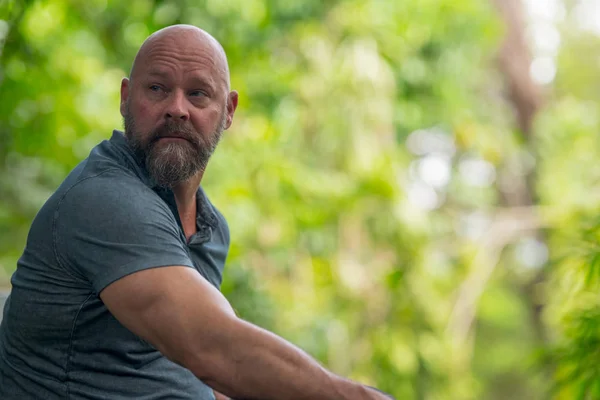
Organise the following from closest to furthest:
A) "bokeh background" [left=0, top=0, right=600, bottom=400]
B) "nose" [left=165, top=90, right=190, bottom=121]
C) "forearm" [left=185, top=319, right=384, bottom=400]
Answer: "forearm" [left=185, top=319, right=384, bottom=400]
"nose" [left=165, top=90, right=190, bottom=121]
"bokeh background" [left=0, top=0, right=600, bottom=400]

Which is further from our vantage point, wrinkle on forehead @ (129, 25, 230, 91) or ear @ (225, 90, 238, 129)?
ear @ (225, 90, 238, 129)

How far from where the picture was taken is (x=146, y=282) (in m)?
1.30

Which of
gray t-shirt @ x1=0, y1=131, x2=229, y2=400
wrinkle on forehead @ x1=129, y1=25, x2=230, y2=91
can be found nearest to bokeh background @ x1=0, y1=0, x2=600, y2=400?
wrinkle on forehead @ x1=129, y1=25, x2=230, y2=91

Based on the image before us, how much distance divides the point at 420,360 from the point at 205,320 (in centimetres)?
607

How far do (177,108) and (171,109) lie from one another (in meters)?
0.01

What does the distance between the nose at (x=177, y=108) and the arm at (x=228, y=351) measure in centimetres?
42

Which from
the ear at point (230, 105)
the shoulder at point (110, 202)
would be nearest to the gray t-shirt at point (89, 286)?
the shoulder at point (110, 202)

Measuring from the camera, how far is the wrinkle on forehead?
5.36ft

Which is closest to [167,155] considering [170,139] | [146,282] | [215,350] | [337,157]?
[170,139]

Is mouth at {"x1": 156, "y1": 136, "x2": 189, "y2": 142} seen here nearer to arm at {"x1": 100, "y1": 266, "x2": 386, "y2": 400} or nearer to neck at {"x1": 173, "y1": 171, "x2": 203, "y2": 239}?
neck at {"x1": 173, "y1": 171, "x2": 203, "y2": 239}

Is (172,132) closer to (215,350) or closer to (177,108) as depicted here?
(177,108)

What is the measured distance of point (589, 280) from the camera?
1.94 m

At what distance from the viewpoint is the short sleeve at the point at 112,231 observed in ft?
4.37

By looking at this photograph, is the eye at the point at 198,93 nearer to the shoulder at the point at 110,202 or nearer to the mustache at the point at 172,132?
the mustache at the point at 172,132
